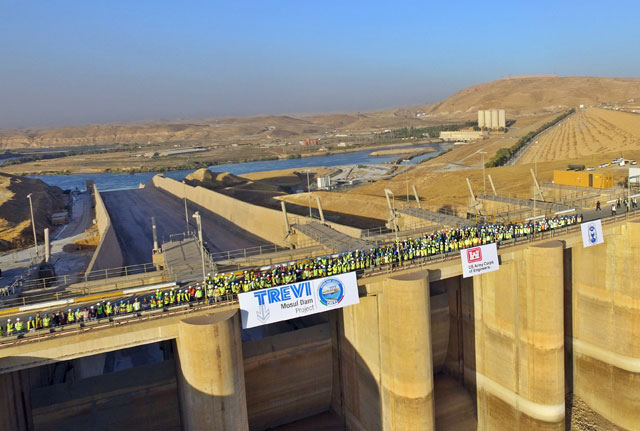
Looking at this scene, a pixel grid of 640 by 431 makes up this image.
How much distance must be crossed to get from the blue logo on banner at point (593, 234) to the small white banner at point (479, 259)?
26.7 ft

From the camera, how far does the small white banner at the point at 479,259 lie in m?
30.0

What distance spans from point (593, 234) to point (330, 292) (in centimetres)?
1990

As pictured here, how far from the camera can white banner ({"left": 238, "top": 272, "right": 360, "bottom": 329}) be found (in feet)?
79.3

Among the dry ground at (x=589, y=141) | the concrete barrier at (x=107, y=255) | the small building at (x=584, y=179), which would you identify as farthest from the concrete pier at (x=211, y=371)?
the dry ground at (x=589, y=141)

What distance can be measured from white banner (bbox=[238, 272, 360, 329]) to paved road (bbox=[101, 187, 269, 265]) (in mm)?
32033

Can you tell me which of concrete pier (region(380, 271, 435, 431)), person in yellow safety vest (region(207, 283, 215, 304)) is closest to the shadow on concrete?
person in yellow safety vest (region(207, 283, 215, 304))

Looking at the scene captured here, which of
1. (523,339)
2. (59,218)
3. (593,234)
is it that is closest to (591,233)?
(593,234)

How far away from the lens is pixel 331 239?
36.3 meters

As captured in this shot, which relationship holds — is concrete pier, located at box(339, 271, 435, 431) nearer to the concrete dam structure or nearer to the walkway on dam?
the concrete dam structure

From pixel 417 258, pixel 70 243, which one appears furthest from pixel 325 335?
pixel 70 243

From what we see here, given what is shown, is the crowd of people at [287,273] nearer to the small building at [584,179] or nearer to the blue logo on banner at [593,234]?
the blue logo on banner at [593,234]

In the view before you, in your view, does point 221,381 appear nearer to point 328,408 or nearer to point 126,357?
point 328,408

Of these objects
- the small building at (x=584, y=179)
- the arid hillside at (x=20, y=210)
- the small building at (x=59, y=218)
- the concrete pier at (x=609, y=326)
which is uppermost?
the small building at (x=584, y=179)

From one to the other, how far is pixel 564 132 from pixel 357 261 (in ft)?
533
